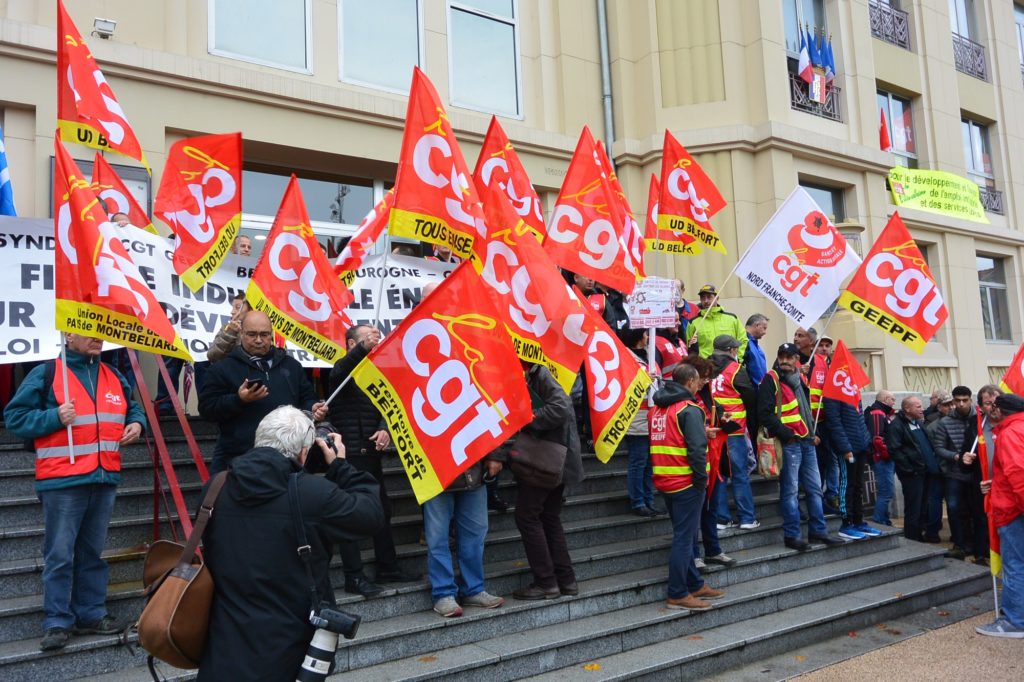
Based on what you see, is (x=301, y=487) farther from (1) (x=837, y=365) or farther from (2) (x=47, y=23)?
(2) (x=47, y=23)

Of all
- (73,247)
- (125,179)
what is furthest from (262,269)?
(125,179)

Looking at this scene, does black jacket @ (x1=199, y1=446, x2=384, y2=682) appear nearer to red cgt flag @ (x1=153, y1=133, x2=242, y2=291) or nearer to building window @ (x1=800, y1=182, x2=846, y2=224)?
red cgt flag @ (x1=153, y1=133, x2=242, y2=291)

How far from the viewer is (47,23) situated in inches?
335

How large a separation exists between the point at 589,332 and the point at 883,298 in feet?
13.7

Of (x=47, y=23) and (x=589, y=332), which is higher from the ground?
(x=47, y=23)

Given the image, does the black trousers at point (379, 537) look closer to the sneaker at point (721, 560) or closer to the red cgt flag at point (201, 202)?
the red cgt flag at point (201, 202)

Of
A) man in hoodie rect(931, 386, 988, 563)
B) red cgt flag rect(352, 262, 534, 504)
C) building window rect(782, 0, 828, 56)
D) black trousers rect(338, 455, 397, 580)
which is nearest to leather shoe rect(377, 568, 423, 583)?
black trousers rect(338, 455, 397, 580)

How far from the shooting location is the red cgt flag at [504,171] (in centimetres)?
721

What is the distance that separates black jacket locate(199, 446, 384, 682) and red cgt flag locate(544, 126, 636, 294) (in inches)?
161

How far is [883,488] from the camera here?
402 inches

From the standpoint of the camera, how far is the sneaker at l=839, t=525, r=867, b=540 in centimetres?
842

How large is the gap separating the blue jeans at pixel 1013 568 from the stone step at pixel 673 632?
0.99m

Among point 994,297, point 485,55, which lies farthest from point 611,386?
point 994,297

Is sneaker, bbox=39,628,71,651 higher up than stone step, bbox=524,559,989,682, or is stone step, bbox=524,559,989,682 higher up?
sneaker, bbox=39,628,71,651
